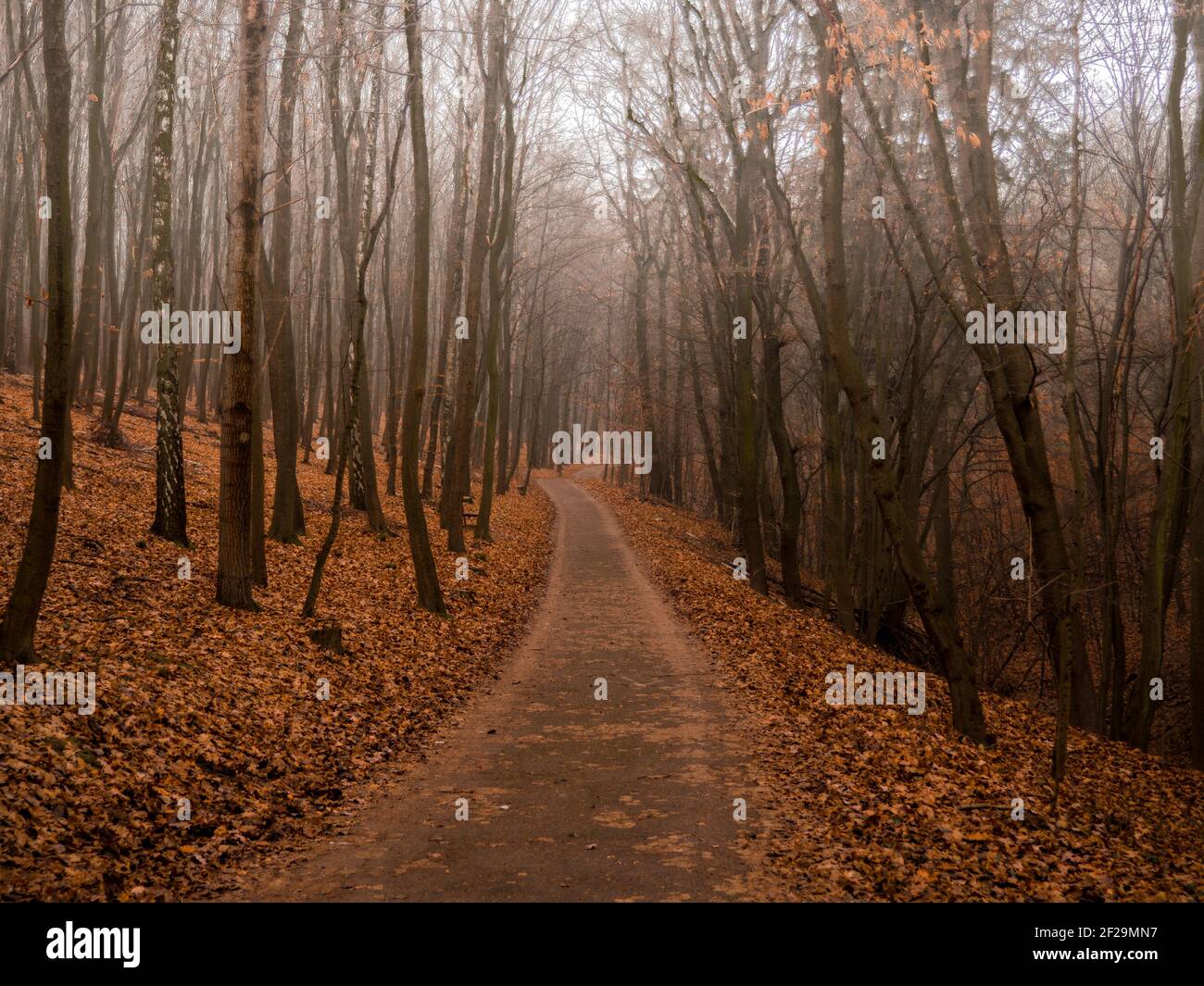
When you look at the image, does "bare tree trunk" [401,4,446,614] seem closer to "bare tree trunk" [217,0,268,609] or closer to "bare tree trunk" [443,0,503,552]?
"bare tree trunk" [217,0,268,609]

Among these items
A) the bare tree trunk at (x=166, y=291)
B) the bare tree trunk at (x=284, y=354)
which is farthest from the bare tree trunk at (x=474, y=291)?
the bare tree trunk at (x=166, y=291)

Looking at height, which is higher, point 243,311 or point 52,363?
point 243,311

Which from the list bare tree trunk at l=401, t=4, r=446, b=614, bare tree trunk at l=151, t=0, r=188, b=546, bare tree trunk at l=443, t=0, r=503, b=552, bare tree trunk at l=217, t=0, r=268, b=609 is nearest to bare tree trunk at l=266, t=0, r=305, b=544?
bare tree trunk at l=151, t=0, r=188, b=546

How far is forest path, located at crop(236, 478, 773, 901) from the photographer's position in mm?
4793

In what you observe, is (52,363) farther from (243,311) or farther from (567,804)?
(567,804)

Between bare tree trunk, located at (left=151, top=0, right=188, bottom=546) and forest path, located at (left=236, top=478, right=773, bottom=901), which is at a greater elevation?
bare tree trunk, located at (left=151, top=0, right=188, bottom=546)

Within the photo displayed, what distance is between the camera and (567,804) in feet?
20.2

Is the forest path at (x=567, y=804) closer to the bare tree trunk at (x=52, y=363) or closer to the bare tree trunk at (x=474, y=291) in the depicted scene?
the bare tree trunk at (x=52, y=363)

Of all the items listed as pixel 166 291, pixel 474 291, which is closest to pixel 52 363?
pixel 166 291

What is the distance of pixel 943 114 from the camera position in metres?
13.5

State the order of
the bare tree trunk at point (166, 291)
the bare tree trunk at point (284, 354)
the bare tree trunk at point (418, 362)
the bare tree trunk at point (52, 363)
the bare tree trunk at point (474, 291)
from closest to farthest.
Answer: the bare tree trunk at point (52, 363), the bare tree trunk at point (166, 291), the bare tree trunk at point (418, 362), the bare tree trunk at point (284, 354), the bare tree trunk at point (474, 291)

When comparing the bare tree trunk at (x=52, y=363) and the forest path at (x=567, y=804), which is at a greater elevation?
the bare tree trunk at (x=52, y=363)

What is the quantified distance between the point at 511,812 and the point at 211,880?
1957mm

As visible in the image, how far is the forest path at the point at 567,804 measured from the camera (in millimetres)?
4793
